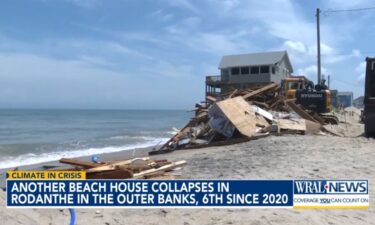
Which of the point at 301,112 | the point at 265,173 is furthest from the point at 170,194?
the point at 301,112

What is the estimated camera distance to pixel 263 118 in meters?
16.3

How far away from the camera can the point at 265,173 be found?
8.91 m

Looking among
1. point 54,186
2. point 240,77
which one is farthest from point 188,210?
point 240,77

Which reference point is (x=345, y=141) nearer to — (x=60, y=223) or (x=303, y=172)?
(x=303, y=172)

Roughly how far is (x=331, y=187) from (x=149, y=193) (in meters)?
2.55

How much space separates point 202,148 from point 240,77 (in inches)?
1674

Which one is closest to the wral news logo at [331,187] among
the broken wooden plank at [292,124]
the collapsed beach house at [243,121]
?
the collapsed beach house at [243,121]

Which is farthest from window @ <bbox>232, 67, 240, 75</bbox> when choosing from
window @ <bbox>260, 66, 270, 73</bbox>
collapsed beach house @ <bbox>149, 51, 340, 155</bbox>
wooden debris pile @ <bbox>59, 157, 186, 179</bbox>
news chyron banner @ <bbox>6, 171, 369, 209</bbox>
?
news chyron banner @ <bbox>6, 171, 369, 209</bbox>

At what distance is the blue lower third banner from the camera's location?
201 inches

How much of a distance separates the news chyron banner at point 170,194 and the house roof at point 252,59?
51719 mm

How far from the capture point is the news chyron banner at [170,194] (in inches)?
201

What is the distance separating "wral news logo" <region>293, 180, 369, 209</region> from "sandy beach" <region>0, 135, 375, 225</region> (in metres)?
0.10

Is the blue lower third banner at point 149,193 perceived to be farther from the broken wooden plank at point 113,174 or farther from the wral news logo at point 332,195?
the broken wooden plank at point 113,174

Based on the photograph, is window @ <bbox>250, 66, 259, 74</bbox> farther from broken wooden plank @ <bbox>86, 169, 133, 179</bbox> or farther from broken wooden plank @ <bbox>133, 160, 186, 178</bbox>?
broken wooden plank @ <bbox>86, 169, 133, 179</bbox>
